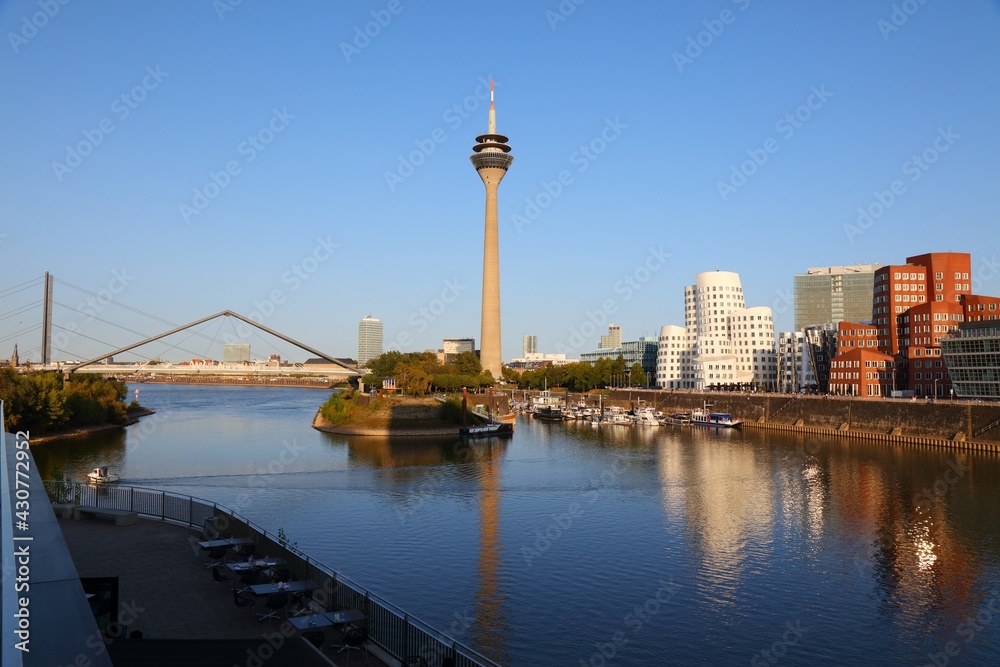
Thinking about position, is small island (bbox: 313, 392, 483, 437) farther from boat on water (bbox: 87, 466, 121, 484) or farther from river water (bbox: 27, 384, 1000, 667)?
boat on water (bbox: 87, 466, 121, 484)

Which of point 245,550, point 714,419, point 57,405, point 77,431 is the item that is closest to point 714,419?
point 714,419

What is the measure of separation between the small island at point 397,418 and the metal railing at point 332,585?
4531cm

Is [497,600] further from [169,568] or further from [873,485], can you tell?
[873,485]

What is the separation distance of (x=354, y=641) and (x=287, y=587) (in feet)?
9.67

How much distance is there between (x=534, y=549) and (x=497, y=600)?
20.3 ft

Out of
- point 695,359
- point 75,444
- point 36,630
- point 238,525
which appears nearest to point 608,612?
point 238,525

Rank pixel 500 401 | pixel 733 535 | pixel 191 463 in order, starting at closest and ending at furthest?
pixel 733 535 → pixel 191 463 → pixel 500 401

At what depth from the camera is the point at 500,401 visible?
116188 mm

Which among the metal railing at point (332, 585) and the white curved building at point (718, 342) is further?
the white curved building at point (718, 342)

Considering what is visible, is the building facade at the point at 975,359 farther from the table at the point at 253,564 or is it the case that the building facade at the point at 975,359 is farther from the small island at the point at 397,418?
the table at the point at 253,564

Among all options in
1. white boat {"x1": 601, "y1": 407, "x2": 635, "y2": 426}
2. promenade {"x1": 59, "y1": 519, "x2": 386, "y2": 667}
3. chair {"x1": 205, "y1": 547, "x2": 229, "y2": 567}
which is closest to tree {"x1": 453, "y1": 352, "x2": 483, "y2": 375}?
white boat {"x1": 601, "y1": 407, "x2": 635, "y2": 426}

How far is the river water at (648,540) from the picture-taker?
19.6 m

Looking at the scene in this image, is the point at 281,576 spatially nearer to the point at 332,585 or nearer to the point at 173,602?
the point at 332,585

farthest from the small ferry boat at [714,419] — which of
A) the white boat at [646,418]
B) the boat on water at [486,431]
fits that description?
the boat on water at [486,431]
